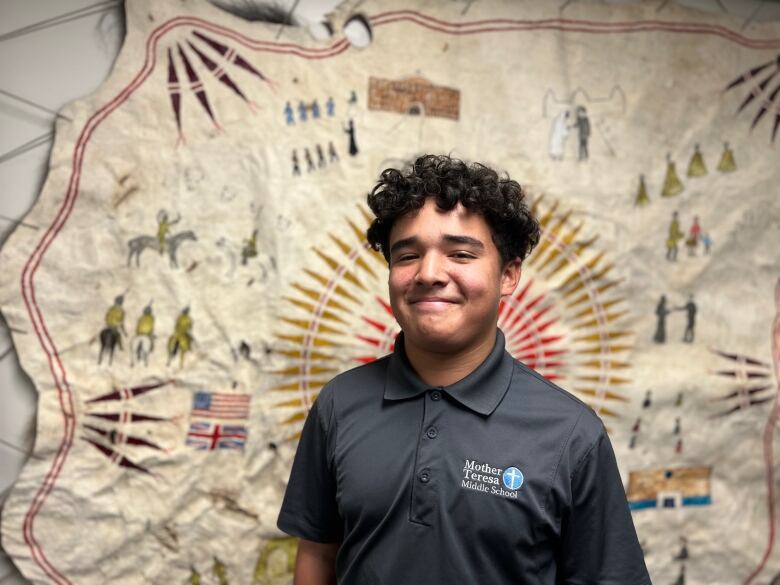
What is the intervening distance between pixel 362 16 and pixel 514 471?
2.92 feet

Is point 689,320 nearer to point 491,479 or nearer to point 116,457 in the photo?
point 491,479

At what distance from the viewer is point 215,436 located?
4.16 feet

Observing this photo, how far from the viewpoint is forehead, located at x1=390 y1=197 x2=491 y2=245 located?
2.79 feet

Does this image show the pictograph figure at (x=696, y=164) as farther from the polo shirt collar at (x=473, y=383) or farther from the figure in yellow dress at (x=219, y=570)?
the figure in yellow dress at (x=219, y=570)

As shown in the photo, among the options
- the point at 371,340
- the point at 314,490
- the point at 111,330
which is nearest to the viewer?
the point at 314,490

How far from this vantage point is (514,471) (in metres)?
0.81

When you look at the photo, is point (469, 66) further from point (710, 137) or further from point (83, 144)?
point (83, 144)

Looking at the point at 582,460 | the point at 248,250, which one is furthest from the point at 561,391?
the point at 248,250

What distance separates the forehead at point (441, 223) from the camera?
0.85m

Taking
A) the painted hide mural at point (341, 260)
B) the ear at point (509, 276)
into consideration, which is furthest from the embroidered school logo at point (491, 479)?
the painted hide mural at point (341, 260)

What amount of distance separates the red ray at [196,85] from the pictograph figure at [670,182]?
0.88 m

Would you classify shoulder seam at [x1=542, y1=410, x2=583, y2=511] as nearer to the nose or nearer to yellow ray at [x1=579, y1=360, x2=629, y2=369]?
the nose

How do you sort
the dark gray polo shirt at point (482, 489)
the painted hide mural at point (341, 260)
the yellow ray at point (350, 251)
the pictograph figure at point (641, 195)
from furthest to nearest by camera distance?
the pictograph figure at point (641, 195) → the yellow ray at point (350, 251) → the painted hide mural at point (341, 260) → the dark gray polo shirt at point (482, 489)

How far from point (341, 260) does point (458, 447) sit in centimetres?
58
